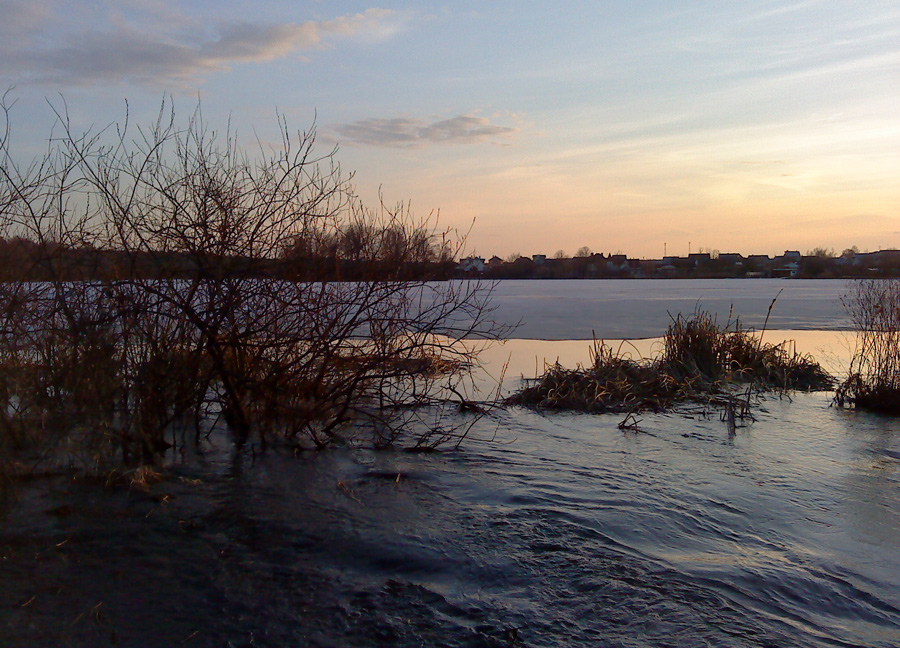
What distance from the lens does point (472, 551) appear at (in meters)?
5.49

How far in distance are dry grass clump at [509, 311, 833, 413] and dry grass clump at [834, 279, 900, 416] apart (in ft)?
4.89

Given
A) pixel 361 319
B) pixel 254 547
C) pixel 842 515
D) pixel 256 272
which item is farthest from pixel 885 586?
pixel 256 272

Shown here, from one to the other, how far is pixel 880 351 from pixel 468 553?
8.81 m

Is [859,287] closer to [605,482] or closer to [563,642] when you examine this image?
[605,482]

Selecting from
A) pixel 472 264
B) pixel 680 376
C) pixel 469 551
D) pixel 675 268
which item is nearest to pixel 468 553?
pixel 469 551

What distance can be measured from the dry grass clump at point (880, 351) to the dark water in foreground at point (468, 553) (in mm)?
3050

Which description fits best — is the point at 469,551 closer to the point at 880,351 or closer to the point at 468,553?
the point at 468,553

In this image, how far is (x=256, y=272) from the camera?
7238 mm

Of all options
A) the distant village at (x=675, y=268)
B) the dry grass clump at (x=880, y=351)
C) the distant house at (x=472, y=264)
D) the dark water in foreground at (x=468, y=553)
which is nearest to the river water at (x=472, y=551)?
the dark water in foreground at (x=468, y=553)

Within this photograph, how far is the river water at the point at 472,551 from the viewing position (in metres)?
4.34

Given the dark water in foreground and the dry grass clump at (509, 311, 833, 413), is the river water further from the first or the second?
the dry grass clump at (509, 311, 833, 413)

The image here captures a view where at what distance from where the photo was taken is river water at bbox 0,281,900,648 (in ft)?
14.2

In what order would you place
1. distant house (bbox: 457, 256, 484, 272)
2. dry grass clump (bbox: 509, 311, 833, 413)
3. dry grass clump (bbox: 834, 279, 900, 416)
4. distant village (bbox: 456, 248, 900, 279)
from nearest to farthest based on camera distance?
distant house (bbox: 457, 256, 484, 272), dry grass clump (bbox: 834, 279, 900, 416), dry grass clump (bbox: 509, 311, 833, 413), distant village (bbox: 456, 248, 900, 279)

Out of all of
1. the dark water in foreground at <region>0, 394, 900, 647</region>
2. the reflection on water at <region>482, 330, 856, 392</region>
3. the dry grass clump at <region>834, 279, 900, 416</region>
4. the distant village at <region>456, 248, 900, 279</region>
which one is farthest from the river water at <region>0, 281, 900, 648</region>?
the distant village at <region>456, 248, 900, 279</region>
